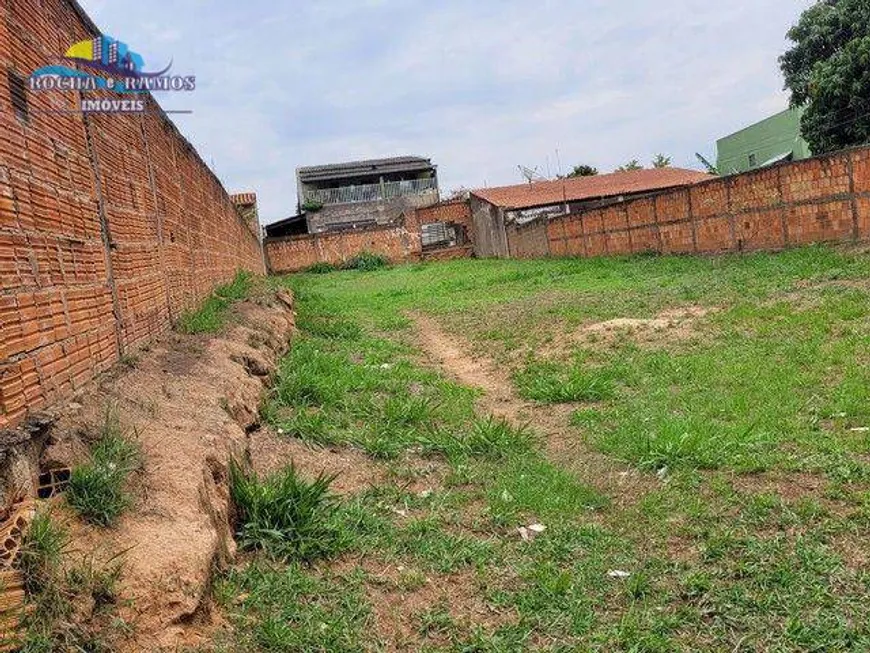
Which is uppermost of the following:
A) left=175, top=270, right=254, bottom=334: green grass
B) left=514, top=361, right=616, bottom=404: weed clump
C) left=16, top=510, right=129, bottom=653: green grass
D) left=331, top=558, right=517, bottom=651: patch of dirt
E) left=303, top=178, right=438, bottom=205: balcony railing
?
left=303, top=178, right=438, bottom=205: balcony railing

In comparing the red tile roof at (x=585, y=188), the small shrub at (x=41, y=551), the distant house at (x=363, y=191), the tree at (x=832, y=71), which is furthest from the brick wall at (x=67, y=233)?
the distant house at (x=363, y=191)

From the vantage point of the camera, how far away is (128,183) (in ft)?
16.0

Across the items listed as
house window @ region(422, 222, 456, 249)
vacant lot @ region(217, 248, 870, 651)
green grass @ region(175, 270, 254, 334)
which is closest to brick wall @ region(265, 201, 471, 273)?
house window @ region(422, 222, 456, 249)

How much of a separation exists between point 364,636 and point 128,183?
379 centimetres

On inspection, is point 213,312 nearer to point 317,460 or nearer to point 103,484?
point 317,460

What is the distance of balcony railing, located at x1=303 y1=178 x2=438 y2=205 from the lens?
35344 mm

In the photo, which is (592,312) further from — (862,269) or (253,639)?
(253,639)

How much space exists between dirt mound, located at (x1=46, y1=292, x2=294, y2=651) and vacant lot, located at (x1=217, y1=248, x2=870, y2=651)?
9.2 inches

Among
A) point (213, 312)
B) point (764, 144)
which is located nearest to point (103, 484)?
point (213, 312)

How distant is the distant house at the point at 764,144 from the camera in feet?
92.6

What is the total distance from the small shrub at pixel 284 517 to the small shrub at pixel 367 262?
25795mm

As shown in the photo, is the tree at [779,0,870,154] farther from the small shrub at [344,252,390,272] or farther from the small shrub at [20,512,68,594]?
the small shrub at [20,512,68,594]

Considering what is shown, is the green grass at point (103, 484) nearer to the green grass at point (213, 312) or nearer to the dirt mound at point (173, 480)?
the dirt mound at point (173, 480)

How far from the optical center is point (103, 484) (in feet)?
7.89
